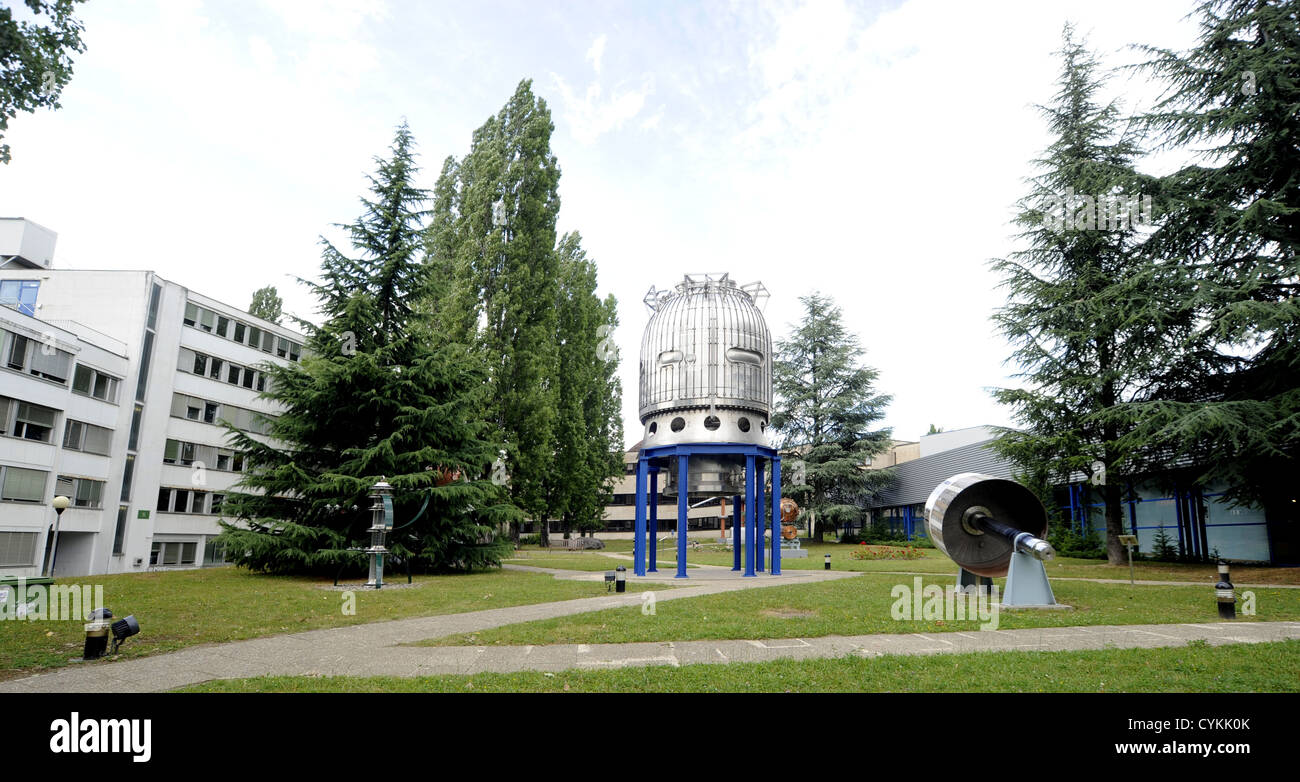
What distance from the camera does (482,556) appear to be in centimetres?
2344

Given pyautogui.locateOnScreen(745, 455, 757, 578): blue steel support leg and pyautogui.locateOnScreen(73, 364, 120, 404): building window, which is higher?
pyautogui.locateOnScreen(73, 364, 120, 404): building window

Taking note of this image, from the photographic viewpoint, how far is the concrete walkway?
24.3ft

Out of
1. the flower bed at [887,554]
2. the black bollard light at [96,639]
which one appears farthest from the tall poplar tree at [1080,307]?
the black bollard light at [96,639]

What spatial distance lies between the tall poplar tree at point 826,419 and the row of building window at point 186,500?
35751mm

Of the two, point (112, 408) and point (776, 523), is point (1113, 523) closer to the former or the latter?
point (776, 523)

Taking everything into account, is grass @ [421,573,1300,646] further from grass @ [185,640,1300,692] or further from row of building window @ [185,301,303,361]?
row of building window @ [185,301,303,361]

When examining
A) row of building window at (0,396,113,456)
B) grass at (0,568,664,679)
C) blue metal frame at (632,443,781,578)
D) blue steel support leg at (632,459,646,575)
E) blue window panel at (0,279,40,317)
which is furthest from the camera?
blue window panel at (0,279,40,317)

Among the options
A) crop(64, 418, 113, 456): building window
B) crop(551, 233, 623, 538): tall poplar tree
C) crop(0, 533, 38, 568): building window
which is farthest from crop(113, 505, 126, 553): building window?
crop(551, 233, 623, 538): tall poplar tree

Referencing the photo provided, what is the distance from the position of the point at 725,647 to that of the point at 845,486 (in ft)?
138

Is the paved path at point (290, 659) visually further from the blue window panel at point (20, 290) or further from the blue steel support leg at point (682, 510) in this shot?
the blue window panel at point (20, 290)

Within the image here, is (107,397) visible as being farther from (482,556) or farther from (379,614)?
(379,614)

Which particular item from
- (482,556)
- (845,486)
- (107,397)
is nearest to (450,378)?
(482,556)

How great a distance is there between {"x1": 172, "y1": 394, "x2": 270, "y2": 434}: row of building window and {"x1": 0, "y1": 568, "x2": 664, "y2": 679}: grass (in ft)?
69.0
